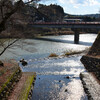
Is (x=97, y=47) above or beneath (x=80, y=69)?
above

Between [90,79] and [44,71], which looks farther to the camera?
[44,71]

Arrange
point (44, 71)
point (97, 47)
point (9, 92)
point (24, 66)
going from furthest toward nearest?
point (97, 47) → point (24, 66) → point (44, 71) → point (9, 92)

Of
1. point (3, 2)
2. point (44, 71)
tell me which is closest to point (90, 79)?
point (44, 71)

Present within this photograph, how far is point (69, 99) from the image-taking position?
45.9ft

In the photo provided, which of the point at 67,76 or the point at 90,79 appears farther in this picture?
the point at 67,76

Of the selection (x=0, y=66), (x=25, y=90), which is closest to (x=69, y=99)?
(x=25, y=90)

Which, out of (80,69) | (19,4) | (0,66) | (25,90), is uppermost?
(19,4)

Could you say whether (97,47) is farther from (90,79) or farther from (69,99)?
(69,99)

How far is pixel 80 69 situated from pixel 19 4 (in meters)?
14.9

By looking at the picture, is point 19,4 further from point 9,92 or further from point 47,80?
point 47,80

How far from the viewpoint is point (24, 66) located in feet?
83.7

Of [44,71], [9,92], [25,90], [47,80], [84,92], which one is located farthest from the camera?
[44,71]

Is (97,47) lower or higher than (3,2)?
lower

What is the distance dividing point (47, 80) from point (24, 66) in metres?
7.92
